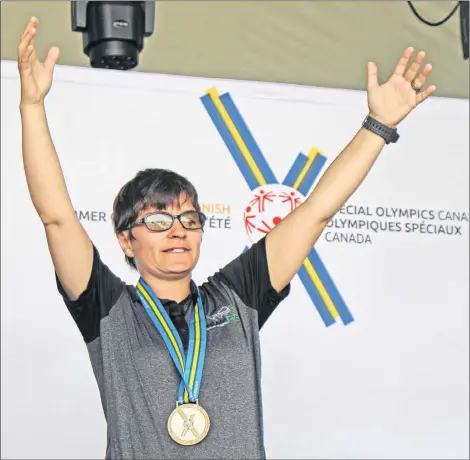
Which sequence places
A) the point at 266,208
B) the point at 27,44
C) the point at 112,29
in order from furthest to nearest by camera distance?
the point at 266,208
the point at 112,29
the point at 27,44

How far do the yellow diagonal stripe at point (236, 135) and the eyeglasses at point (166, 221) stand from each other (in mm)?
1784

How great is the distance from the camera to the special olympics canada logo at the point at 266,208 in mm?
3982

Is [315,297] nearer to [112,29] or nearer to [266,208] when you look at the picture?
[266,208]

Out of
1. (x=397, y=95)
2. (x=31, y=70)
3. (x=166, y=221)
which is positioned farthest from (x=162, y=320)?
(x=397, y=95)

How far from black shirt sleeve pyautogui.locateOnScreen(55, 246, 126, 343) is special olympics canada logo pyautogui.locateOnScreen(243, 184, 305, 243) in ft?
5.94

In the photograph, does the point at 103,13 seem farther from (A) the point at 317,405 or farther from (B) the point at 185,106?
Answer: (A) the point at 317,405

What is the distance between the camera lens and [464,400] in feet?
13.7

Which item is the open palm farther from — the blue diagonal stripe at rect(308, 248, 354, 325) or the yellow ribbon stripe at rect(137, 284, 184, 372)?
the blue diagonal stripe at rect(308, 248, 354, 325)

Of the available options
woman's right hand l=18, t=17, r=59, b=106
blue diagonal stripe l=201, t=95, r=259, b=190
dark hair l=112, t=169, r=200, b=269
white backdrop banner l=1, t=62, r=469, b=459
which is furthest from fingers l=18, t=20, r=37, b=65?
blue diagonal stripe l=201, t=95, r=259, b=190

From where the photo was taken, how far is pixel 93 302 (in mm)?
2172

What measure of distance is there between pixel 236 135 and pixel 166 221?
1.83 meters

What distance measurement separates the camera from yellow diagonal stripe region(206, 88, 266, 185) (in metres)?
4.01

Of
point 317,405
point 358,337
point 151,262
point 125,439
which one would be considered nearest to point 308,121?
point 358,337

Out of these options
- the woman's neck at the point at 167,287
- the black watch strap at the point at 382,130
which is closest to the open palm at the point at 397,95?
the black watch strap at the point at 382,130
